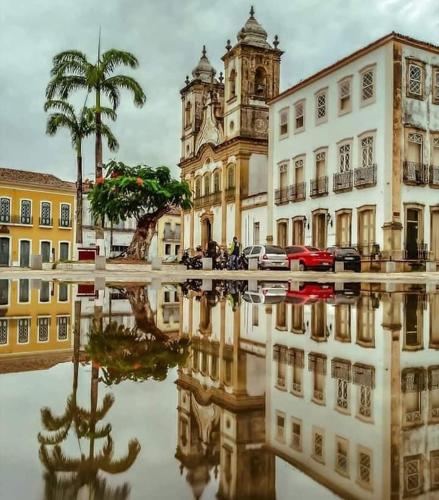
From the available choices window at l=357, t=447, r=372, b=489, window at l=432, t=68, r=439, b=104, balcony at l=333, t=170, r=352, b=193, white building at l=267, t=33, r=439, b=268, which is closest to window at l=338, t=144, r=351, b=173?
white building at l=267, t=33, r=439, b=268

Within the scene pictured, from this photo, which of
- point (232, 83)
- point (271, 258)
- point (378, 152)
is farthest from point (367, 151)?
point (232, 83)

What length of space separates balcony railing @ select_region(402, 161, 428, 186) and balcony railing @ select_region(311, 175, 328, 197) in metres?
5.52

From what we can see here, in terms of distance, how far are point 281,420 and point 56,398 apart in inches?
58.5

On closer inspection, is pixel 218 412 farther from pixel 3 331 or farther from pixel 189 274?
pixel 189 274

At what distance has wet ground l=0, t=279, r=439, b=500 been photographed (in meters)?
2.57

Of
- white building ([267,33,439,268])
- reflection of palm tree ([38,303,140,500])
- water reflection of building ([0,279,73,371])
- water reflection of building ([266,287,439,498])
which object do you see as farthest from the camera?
white building ([267,33,439,268])

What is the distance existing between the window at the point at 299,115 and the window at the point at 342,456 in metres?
37.7

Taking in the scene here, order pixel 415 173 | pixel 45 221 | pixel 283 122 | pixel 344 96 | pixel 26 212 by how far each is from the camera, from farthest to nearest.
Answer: pixel 45 221, pixel 26 212, pixel 283 122, pixel 344 96, pixel 415 173

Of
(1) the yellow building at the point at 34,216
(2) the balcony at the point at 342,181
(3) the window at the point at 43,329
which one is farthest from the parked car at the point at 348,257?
(1) the yellow building at the point at 34,216

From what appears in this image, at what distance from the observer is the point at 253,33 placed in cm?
4728

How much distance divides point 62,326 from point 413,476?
6324mm

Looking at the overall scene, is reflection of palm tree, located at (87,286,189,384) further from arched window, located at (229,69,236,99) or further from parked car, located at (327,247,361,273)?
arched window, located at (229,69,236,99)

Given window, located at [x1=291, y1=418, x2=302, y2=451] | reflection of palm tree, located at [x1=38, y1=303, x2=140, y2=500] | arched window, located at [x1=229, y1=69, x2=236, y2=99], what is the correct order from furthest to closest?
arched window, located at [x1=229, y1=69, x2=236, y2=99] → window, located at [x1=291, y1=418, x2=302, y2=451] → reflection of palm tree, located at [x1=38, y1=303, x2=140, y2=500]

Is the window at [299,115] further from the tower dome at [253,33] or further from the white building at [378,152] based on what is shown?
the tower dome at [253,33]
